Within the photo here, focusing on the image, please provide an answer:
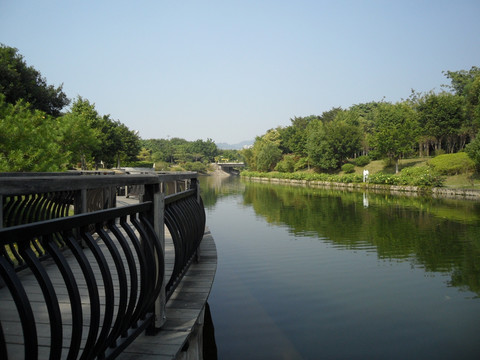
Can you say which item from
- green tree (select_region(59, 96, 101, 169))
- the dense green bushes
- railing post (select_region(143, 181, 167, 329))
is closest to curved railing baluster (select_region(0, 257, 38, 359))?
railing post (select_region(143, 181, 167, 329))

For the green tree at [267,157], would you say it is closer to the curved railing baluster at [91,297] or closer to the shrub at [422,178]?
the shrub at [422,178]

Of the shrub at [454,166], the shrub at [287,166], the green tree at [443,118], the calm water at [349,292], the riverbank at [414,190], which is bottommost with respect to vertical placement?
the calm water at [349,292]

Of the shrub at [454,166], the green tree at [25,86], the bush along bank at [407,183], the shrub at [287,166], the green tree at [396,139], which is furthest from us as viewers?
the shrub at [287,166]

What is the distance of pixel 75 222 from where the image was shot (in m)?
1.44

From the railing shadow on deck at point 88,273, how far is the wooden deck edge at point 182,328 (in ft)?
0.36

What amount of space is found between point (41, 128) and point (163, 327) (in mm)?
12616

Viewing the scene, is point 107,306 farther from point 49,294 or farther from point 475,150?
point 475,150

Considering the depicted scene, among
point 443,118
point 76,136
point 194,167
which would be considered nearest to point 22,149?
point 76,136

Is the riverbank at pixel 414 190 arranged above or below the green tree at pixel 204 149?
below

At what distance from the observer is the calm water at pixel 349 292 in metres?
4.80

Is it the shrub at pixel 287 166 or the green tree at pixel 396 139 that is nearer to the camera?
the green tree at pixel 396 139

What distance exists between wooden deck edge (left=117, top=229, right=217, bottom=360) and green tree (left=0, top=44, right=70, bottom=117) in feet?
65.2

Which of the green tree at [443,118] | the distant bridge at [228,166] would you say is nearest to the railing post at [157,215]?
the green tree at [443,118]

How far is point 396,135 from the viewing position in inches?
1473
